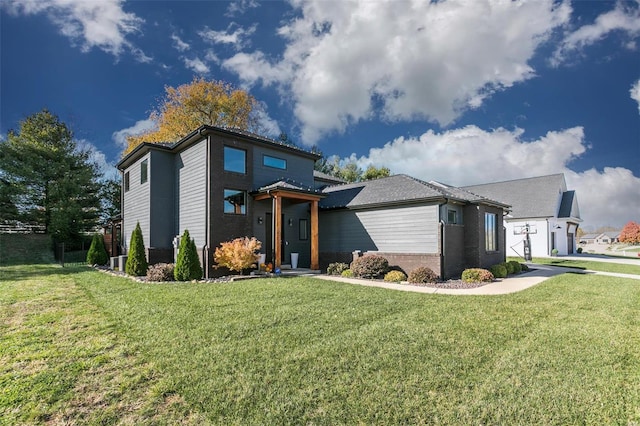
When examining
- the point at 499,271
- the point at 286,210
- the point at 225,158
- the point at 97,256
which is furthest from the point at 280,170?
the point at 97,256

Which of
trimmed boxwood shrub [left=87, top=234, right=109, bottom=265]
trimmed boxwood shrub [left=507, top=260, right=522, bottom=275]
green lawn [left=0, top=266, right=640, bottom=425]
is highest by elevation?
trimmed boxwood shrub [left=87, top=234, right=109, bottom=265]

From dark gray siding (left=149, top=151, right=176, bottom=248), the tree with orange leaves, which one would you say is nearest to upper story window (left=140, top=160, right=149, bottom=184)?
dark gray siding (left=149, top=151, right=176, bottom=248)

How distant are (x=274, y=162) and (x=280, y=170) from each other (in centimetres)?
48

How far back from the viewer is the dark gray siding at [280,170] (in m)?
13.9

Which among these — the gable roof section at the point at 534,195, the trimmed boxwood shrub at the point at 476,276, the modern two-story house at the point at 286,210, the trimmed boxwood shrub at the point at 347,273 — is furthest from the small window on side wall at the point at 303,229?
the gable roof section at the point at 534,195

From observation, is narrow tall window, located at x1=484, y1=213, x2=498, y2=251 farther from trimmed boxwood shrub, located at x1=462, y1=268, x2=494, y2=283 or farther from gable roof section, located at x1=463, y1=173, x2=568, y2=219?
gable roof section, located at x1=463, y1=173, x2=568, y2=219

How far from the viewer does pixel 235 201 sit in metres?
13.1

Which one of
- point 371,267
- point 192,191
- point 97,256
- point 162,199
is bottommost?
point 371,267

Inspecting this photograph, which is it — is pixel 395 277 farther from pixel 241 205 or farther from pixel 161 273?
pixel 161 273

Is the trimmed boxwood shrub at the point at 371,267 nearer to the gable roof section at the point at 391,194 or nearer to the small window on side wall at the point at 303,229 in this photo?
the gable roof section at the point at 391,194

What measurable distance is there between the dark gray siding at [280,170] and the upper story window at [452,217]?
7034 millimetres

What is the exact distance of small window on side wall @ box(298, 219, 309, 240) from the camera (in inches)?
615

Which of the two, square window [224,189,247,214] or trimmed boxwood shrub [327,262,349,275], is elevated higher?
square window [224,189,247,214]

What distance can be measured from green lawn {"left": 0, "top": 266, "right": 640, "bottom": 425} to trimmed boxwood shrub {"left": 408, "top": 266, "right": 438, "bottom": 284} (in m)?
3.46
